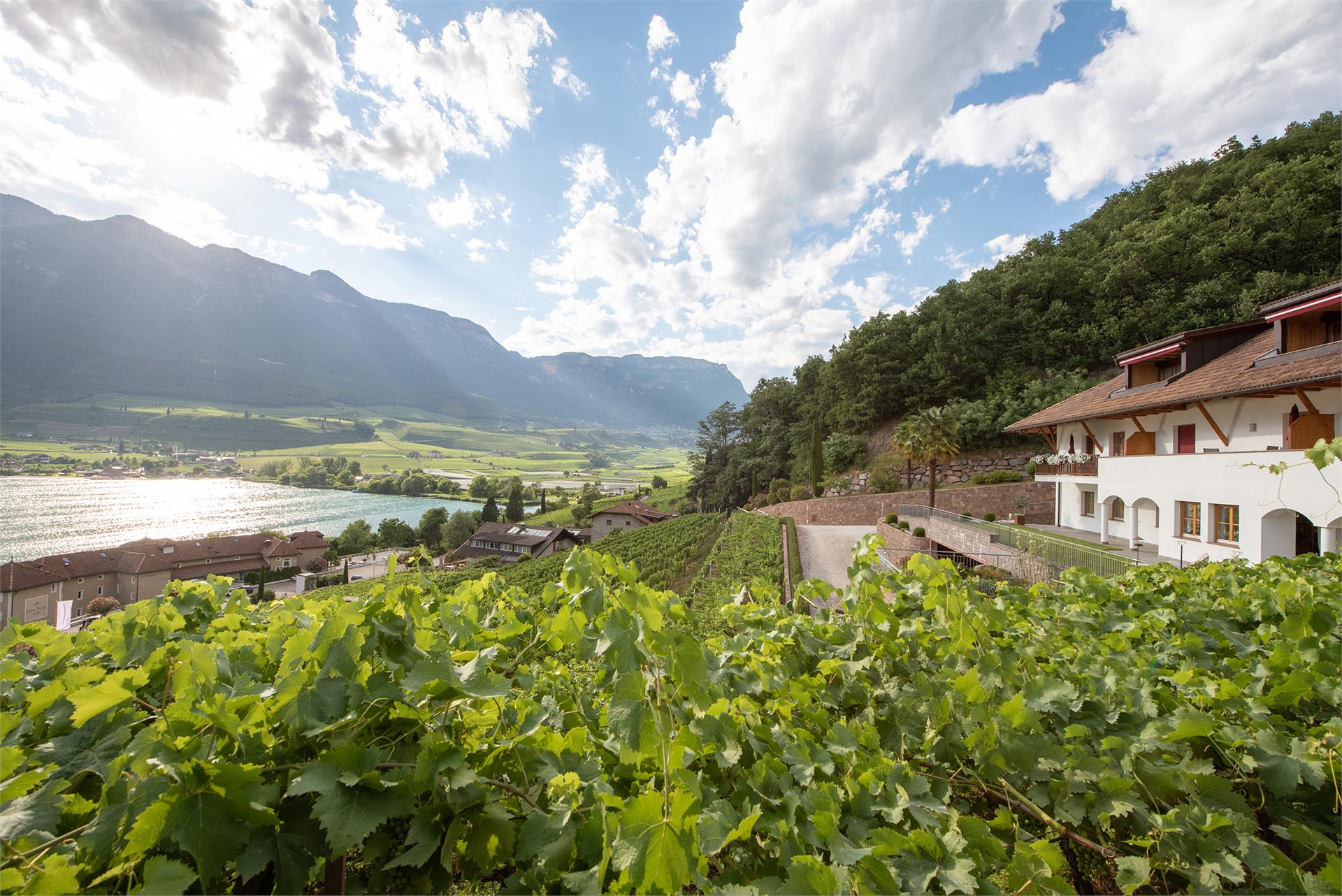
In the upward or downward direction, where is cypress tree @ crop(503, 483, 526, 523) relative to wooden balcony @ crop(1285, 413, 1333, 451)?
downward

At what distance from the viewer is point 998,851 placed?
1.18m

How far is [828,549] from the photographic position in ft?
74.9

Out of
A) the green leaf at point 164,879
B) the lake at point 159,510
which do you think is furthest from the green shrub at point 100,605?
the lake at point 159,510

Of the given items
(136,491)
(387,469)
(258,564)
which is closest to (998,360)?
(258,564)

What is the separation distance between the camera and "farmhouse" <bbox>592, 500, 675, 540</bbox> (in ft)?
196

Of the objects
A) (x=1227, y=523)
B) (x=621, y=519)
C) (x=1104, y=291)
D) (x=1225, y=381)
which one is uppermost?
(x=1104, y=291)

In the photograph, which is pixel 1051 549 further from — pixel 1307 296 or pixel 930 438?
pixel 930 438

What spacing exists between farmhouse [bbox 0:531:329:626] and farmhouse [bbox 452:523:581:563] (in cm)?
1612

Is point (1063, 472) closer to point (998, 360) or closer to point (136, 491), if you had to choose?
point (998, 360)

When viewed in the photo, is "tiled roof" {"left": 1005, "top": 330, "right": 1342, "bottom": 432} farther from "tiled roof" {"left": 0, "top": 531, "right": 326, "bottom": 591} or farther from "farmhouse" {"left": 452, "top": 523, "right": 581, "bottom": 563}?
"farmhouse" {"left": 452, "top": 523, "right": 581, "bottom": 563}

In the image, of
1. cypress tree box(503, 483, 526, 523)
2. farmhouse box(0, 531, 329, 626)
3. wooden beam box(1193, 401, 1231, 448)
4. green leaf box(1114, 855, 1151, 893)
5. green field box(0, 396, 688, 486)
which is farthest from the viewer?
green field box(0, 396, 688, 486)

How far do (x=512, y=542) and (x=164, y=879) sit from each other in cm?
6126

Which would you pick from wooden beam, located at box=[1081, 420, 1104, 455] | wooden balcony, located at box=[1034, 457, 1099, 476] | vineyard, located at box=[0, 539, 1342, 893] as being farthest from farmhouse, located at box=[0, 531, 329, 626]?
wooden beam, located at box=[1081, 420, 1104, 455]

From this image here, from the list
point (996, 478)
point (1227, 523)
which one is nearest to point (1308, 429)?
point (1227, 523)
